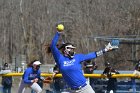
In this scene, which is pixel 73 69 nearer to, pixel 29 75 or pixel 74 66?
pixel 74 66

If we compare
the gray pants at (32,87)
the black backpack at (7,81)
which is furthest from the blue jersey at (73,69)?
the black backpack at (7,81)

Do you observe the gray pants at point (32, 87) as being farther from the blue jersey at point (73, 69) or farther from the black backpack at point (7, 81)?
the blue jersey at point (73, 69)

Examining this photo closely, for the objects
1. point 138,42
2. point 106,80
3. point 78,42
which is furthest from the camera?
point 78,42

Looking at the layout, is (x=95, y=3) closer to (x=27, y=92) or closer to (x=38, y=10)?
(x=38, y=10)

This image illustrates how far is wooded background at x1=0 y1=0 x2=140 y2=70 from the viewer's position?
53072 millimetres

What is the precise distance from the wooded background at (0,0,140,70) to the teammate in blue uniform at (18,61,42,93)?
3372cm

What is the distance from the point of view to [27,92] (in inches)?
671

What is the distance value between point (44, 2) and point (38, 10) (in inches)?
56.7

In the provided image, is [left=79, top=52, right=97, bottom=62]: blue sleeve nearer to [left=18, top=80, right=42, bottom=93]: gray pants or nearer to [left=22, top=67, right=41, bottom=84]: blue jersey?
[left=22, top=67, right=41, bottom=84]: blue jersey

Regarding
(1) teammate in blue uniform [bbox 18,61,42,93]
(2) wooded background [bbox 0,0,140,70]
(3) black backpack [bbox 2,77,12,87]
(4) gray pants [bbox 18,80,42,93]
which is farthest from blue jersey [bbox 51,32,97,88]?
(2) wooded background [bbox 0,0,140,70]

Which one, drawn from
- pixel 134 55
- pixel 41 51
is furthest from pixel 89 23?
pixel 134 55

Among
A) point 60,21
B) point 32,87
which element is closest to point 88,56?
point 32,87

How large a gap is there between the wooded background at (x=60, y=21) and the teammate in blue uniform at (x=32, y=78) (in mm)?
33716

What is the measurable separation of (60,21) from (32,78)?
129ft
